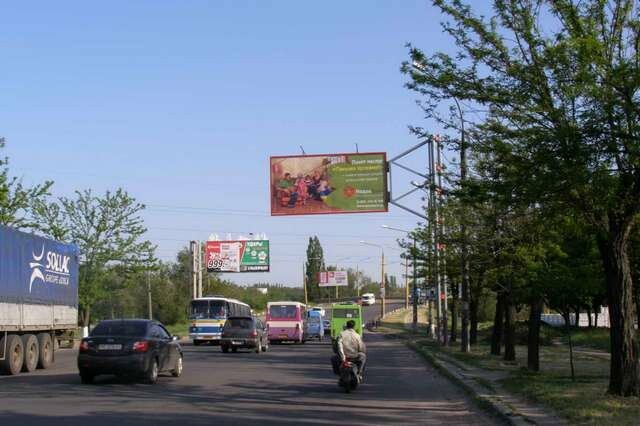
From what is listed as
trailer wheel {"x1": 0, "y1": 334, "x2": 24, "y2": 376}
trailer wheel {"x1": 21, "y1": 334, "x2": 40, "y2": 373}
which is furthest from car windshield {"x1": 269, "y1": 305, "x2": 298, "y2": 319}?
trailer wheel {"x1": 0, "y1": 334, "x2": 24, "y2": 376}

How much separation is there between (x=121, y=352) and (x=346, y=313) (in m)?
32.3

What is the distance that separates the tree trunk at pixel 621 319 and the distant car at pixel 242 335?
24.2 metres

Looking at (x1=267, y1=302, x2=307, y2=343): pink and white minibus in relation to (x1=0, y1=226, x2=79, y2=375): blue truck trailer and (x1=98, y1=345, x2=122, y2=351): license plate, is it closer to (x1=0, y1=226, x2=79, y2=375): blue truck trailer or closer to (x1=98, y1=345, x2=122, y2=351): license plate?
(x1=0, y1=226, x2=79, y2=375): blue truck trailer

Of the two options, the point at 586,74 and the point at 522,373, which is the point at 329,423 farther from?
the point at 522,373

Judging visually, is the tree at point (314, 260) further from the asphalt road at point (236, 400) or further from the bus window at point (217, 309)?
the asphalt road at point (236, 400)

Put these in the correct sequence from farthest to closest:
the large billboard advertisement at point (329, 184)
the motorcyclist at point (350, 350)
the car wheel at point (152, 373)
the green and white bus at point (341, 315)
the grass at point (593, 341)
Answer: the green and white bus at point (341, 315) < the grass at point (593, 341) < the large billboard advertisement at point (329, 184) < the car wheel at point (152, 373) < the motorcyclist at point (350, 350)

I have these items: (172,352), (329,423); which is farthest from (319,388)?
(329,423)

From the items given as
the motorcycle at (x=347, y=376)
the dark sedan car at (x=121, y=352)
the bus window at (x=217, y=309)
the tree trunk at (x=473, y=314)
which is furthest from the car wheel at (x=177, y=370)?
the bus window at (x=217, y=309)

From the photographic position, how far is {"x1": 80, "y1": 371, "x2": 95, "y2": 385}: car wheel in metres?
19.6

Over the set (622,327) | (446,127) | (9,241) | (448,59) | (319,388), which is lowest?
(319,388)

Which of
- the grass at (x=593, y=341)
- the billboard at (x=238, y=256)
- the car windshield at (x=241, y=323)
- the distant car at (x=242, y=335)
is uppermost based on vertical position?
the billboard at (x=238, y=256)

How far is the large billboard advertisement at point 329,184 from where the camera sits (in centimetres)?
3594

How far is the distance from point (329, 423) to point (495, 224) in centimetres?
1208

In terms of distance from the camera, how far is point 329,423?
1292 cm
